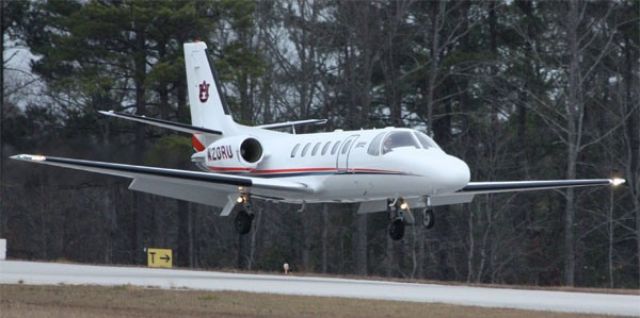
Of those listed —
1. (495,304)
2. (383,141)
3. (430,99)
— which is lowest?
(495,304)

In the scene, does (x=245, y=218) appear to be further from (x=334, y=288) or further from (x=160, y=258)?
(x=160, y=258)

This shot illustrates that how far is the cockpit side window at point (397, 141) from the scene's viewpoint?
28.4 m

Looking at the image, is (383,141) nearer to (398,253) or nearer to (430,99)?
(430,99)

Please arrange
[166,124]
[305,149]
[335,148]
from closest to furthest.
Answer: [335,148], [305,149], [166,124]

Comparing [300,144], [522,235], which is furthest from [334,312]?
[522,235]

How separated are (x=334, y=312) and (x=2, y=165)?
1047 inches

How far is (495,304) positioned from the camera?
2345cm

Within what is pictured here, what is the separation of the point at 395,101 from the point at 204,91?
15.5m

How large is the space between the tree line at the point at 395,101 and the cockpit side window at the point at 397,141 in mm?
17866

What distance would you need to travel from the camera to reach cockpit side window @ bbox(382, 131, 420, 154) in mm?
28422

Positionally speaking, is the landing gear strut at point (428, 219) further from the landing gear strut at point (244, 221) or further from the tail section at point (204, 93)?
the tail section at point (204, 93)

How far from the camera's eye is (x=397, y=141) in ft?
93.6

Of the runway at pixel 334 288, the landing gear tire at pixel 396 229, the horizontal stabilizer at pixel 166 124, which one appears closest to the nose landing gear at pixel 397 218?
the landing gear tire at pixel 396 229

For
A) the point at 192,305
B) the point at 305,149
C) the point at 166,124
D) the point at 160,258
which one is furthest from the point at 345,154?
the point at 160,258
